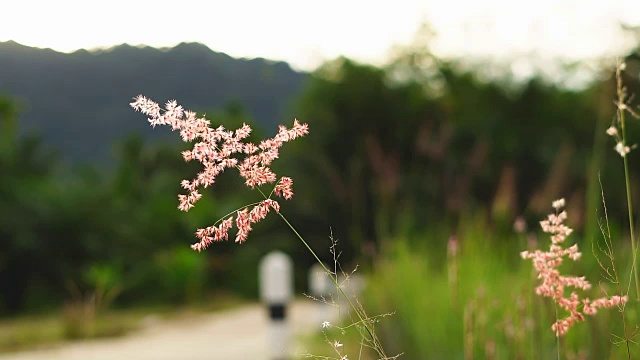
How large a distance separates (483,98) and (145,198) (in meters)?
6.97

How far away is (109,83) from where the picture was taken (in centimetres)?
2211

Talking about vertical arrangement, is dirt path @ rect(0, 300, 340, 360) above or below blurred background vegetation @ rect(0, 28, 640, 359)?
below

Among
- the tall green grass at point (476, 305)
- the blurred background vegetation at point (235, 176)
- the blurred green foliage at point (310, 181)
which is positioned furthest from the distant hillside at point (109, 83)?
the tall green grass at point (476, 305)

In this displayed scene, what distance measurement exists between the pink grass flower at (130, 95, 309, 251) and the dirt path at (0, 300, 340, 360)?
18.2ft

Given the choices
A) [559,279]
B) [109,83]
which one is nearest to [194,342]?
[559,279]

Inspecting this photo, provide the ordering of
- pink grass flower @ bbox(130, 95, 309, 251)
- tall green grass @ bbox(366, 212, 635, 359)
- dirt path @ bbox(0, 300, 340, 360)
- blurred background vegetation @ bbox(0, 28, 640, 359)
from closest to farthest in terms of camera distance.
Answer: pink grass flower @ bbox(130, 95, 309, 251) < tall green grass @ bbox(366, 212, 635, 359) < dirt path @ bbox(0, 300, 340, 360) < blurred background vegetation @ bbox(0, 28, 640, 359)

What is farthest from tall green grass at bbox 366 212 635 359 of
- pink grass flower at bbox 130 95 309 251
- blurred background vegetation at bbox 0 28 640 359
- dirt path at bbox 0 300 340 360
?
blurred background vegetation at bbox 0 28 640 359

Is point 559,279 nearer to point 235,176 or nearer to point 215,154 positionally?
point 215,154

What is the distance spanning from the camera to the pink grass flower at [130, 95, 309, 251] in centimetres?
149

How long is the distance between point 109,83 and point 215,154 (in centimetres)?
2131

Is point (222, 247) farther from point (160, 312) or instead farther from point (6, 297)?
point (6, 297)

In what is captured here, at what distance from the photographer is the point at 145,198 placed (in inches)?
615

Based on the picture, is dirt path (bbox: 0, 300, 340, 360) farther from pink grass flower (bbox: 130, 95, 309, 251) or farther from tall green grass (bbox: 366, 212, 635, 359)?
pink grass flower (bbox: 130, 95, 309, 251)

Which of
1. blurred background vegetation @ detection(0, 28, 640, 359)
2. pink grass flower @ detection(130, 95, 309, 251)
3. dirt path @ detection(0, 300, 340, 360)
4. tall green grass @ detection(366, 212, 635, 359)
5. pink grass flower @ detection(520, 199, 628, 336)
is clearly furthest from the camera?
blurred background vegetation @ detection(0, 28, 640, 359)
